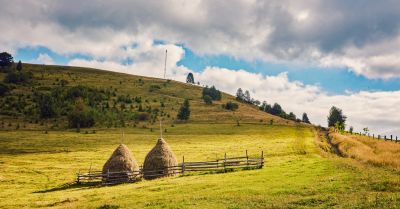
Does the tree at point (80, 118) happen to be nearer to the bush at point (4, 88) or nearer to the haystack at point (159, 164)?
the bush at point (4, 88)

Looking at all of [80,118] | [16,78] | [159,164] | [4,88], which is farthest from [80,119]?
[159,164]

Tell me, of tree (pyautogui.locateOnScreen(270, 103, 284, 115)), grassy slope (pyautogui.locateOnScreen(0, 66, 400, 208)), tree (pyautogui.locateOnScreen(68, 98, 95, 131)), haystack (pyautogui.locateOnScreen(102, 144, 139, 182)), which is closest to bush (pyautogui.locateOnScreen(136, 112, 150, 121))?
grassy slope (pyautogui.locateOnScreen(0, 66, 400, 208))

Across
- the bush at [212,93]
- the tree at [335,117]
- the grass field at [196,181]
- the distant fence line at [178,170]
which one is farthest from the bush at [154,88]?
the distant fence line at [178,170]

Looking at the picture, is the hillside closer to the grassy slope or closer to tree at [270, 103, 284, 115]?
the grassy slope

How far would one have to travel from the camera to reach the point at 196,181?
3816 cm

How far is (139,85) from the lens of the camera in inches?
7618

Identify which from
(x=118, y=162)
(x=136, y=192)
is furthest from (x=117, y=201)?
(x=118, y=162)

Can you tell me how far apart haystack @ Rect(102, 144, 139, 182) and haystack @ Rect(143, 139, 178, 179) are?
183 centimetres

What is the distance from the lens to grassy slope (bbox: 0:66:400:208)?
25344 millimetres

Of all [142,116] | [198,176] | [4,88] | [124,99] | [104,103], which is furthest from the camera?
[124,99]

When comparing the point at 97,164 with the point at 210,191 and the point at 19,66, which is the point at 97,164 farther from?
the point at 19,66

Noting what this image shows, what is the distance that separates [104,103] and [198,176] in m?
105

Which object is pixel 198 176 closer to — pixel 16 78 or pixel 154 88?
pixel 16 78

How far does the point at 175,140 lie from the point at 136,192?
188 feet
